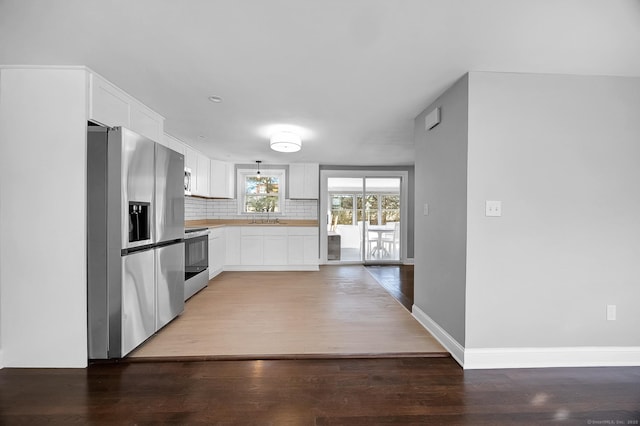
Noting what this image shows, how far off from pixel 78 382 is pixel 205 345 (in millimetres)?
865

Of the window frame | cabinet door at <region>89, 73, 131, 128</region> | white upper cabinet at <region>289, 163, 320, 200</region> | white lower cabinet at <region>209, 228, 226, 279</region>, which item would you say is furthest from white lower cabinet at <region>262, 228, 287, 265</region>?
cabinet door at <region>89, 73, 131, 128</region>

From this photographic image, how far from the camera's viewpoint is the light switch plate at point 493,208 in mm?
2203

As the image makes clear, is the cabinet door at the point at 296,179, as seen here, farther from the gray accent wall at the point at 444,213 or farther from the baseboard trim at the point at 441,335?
the baseboard trim at the point at 441,335

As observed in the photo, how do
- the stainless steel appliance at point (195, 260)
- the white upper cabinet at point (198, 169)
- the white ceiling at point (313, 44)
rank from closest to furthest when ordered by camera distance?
1. the white ceiling at point (313, 44)
2. the stainless steel appliance at point (195, 260)
3. the white upper cabinet at point (198, 169)

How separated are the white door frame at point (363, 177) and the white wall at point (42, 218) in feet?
15.1

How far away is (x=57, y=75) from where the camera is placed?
7.06ft

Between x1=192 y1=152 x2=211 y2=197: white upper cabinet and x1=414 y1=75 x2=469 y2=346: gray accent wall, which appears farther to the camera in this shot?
x1=192 y1=152 x2=211 y2=197: white upper cabinet

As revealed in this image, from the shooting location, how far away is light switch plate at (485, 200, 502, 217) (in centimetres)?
220

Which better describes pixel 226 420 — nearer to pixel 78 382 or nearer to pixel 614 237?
pixel 78 382

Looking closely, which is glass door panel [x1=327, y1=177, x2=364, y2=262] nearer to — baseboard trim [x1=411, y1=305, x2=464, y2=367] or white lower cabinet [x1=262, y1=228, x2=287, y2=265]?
white lower cabinet [x1=262, y1=228, x2=287, y2=265]

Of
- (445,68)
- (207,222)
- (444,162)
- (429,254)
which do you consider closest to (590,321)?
(429,254)

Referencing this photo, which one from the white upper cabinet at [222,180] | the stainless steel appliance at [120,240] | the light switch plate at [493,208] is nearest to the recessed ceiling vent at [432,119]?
the light switch plate at [493,208]

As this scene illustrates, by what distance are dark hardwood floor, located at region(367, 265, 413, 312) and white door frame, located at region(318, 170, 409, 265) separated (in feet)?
2.16

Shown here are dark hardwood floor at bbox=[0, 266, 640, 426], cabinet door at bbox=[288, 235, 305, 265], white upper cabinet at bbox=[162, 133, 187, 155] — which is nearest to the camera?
dark hardwood floor at bbox=[0, 266, 640, 426]
